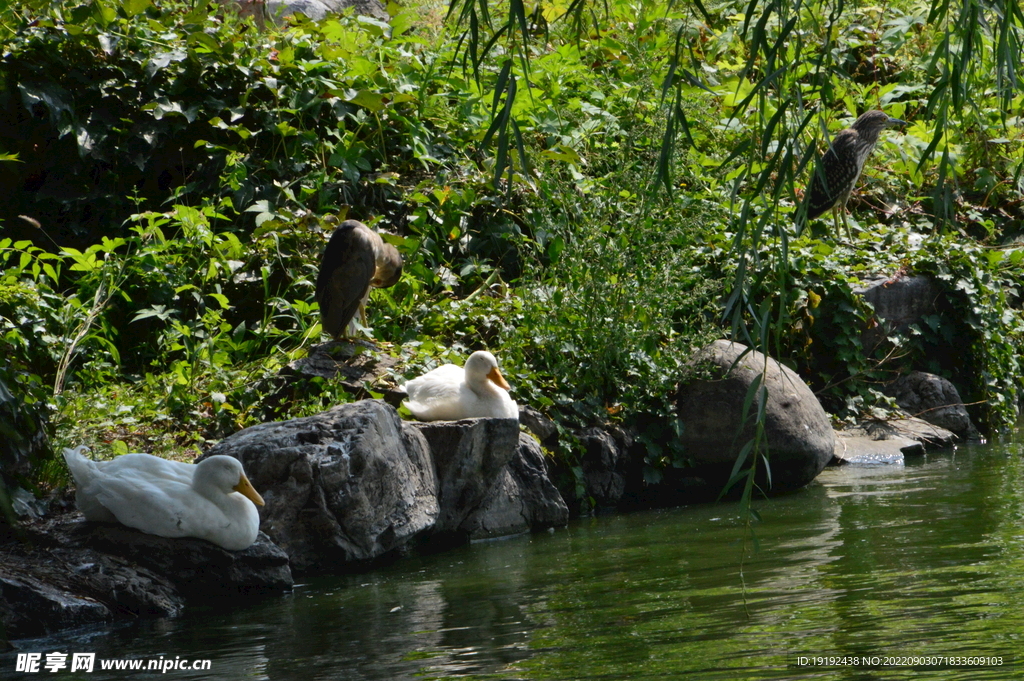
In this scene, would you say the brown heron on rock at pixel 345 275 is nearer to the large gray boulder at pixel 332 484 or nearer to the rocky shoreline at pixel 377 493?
the rocky shoreline at pixel 377 493

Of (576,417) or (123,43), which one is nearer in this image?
(576,417)

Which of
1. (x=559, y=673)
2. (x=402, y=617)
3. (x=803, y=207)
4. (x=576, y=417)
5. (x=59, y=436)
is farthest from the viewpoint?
(x=576, y=417)

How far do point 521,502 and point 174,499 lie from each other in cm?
231

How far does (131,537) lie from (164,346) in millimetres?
3296

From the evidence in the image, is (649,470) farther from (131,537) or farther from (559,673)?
(559,673)

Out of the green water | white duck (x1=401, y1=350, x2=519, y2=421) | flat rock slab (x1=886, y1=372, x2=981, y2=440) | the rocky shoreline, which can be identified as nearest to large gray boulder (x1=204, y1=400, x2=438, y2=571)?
the rocky shoreline

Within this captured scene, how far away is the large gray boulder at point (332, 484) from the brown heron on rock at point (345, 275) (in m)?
1.53

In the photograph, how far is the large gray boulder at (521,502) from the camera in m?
6.51

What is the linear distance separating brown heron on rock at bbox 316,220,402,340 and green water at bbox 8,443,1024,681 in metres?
2.01

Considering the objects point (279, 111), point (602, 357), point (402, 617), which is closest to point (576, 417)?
point (602, 357)

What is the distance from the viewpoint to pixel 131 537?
5.09 meters

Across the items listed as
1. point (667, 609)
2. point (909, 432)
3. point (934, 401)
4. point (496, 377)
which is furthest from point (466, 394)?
point (934, 401)

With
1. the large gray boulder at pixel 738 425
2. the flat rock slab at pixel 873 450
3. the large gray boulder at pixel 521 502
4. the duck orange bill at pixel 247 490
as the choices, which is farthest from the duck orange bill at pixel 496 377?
the flat rock slab at pixel 873 450

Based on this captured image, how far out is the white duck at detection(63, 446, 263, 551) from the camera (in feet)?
16.7
